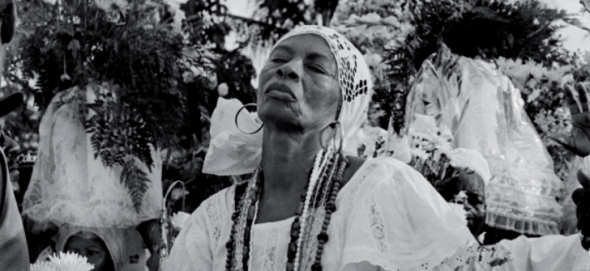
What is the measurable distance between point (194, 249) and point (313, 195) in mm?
442

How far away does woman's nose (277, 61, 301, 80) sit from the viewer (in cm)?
290

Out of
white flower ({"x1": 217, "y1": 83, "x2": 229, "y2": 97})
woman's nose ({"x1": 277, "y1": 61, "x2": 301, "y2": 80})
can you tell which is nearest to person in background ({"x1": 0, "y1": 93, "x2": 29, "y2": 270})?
woman's nose ({"x1": 277, "y1": 61, "x2": 301, "y2": 80})

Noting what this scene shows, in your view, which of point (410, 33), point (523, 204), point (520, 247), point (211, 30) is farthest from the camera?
point (211, 30)

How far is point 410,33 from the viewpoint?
196 inches

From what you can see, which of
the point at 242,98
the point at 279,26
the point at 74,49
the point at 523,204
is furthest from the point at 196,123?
the point at 279,26

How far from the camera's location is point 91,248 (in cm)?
430

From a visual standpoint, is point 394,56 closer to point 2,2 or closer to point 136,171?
point 136,171

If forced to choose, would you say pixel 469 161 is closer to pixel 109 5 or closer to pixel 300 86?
pixel 300 86

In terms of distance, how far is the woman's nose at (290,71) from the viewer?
9.52 feet

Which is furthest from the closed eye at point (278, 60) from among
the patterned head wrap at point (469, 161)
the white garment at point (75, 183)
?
the white garment at point (75, 183)

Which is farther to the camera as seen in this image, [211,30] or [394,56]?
[211,30]

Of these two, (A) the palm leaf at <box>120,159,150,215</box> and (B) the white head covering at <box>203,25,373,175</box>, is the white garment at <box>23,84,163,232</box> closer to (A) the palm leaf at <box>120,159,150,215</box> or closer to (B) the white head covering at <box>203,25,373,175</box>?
(A) the palm leaf at <box>120,159,150,215</box>

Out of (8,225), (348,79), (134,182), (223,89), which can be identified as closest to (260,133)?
(348,79)

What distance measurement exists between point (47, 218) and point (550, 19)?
2.88 m
